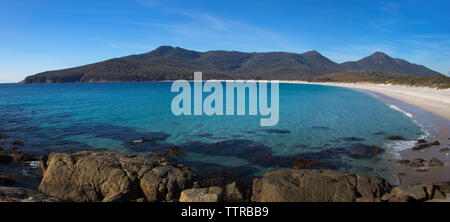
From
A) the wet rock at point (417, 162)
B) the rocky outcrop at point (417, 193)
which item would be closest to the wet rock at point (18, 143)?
the rocky outcrop at point (417, 193)

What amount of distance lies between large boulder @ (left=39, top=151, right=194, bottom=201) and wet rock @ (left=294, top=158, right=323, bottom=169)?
5.60 metres

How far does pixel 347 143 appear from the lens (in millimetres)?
14953

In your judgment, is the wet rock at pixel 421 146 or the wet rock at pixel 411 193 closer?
the wet rock at pixel 411 193

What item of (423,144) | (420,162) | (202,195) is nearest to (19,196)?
(202,195)

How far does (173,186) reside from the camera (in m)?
7.54

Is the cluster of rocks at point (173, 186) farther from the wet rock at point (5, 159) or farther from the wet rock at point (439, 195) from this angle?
the wet rock at point (5, 159)

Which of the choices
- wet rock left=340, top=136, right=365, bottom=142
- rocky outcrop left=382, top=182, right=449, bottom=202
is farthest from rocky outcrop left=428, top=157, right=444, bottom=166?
wet rock left=340, top=136, right=365, bottom=142

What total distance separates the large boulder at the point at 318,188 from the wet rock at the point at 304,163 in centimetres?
367

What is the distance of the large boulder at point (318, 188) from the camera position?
6809mm

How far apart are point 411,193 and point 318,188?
2.42 m

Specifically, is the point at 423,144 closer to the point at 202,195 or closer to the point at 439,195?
the point at 439,195

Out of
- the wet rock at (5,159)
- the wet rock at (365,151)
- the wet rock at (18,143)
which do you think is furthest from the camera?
the wet rock at (18,143)

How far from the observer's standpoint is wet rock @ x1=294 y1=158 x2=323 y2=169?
11164 millimetres
